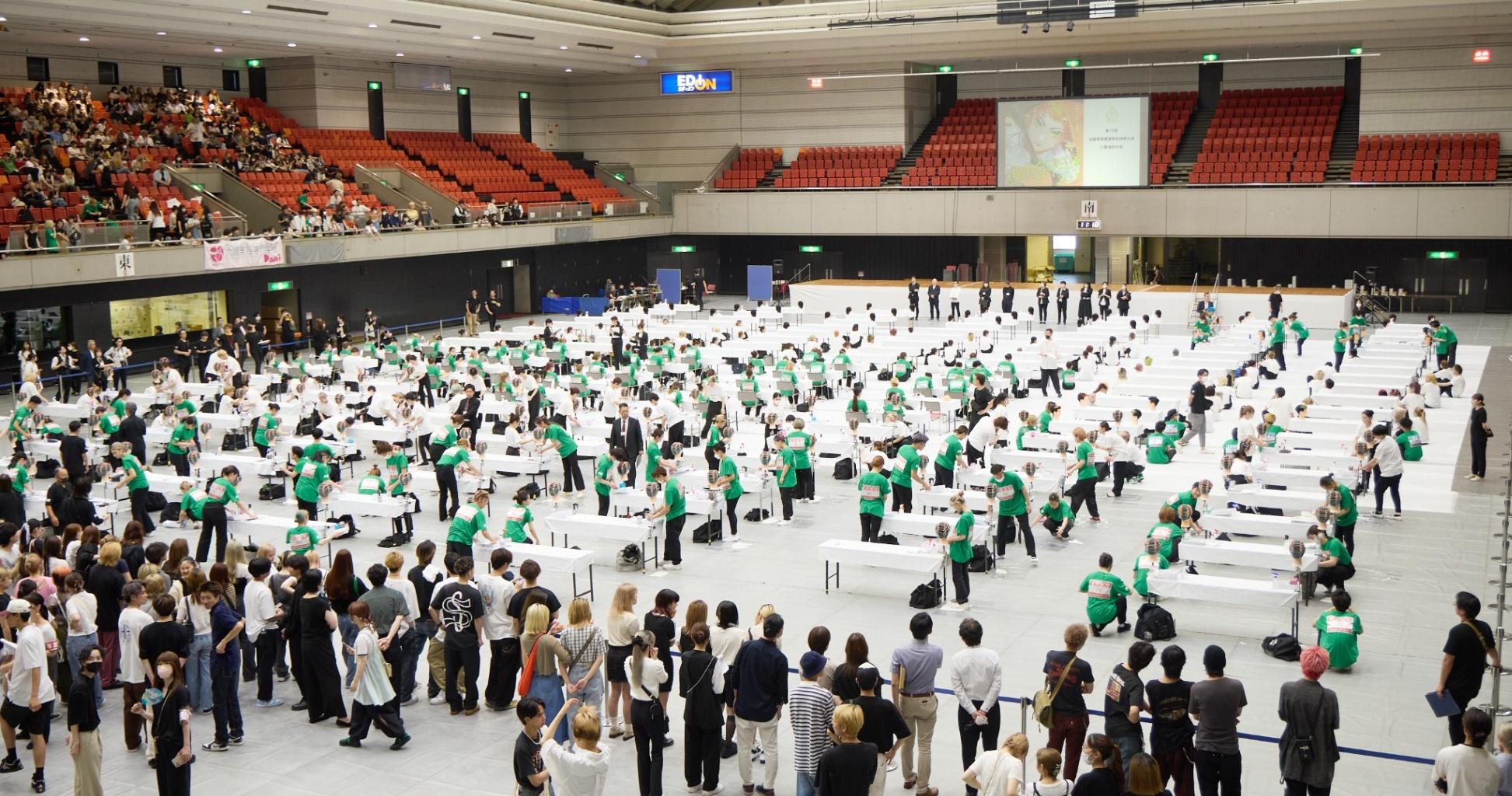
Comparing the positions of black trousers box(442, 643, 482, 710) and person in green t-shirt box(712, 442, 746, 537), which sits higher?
person in green t-shirt box(712, 442, 746, 537)

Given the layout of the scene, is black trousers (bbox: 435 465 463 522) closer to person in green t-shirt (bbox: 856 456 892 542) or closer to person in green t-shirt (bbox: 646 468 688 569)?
person in green t-shirt (bbox: 646 468 688 569)

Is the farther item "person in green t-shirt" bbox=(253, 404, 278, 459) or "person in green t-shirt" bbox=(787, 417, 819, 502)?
"person in green t-shirt" bbox=(253, 404, 278, 459)

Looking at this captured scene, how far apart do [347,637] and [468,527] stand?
3296 mm

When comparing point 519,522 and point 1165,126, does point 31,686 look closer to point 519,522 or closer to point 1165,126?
point 519,522

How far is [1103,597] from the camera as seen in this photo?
1360 cm

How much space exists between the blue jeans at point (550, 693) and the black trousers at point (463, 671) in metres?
1.49

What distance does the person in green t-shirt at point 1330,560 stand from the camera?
14484 mm

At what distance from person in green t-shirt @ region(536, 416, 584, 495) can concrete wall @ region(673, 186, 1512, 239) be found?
94.8 feet

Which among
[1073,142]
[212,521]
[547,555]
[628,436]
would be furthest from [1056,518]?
[1073,142]

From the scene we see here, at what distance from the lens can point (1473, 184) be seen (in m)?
40.2

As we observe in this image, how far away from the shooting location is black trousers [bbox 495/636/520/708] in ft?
39.3

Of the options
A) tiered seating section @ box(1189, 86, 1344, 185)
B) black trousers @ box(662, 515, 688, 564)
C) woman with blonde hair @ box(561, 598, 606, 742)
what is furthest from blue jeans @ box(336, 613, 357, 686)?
tiered seating section @ box(1189, 86, 1344, 185)

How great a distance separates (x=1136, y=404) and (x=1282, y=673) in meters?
11.8

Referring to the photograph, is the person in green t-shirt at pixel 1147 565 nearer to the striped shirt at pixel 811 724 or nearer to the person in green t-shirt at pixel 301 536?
the striped shirt at pixel 811 724
